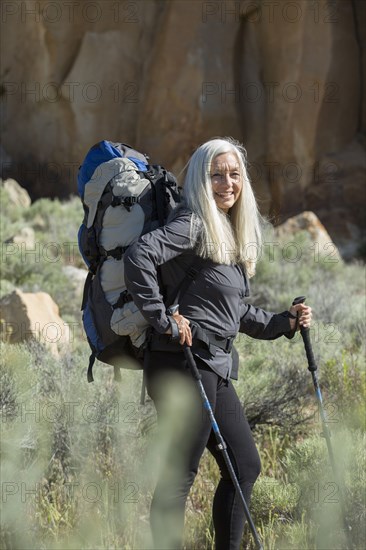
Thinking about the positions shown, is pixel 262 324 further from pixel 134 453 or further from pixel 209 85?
pixel 209 85

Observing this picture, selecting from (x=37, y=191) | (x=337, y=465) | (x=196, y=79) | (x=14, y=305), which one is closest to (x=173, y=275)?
(x=337, y=465)

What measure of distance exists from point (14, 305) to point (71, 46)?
7.44 m

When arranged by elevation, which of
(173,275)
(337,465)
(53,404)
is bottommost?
(337,465)

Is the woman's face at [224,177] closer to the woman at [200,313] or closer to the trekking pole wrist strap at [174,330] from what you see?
the woman at [200,313]

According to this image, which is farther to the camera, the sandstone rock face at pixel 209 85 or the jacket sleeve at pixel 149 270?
the sandstone rock face at pixel 209 85

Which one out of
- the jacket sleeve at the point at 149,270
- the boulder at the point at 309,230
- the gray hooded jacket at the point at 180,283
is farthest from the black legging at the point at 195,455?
the boulder at the point at 309,230

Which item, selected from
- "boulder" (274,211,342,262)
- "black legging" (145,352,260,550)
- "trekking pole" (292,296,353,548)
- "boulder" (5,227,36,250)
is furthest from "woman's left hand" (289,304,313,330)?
"boulder" (274,211,342,262)

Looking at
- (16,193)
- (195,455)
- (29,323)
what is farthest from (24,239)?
(195,455)

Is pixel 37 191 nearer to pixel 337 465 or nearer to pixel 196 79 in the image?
pixel 196 79

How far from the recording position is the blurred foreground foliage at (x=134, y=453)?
12.6 ft

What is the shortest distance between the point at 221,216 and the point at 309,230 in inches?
315

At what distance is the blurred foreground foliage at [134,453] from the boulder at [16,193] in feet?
18.5

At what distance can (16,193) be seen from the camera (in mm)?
11812

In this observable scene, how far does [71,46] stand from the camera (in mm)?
12602
